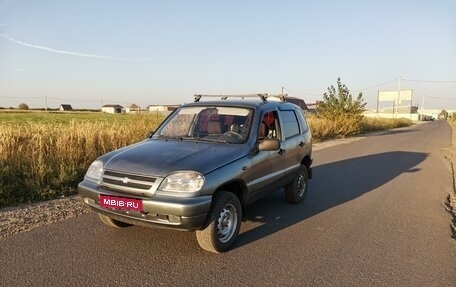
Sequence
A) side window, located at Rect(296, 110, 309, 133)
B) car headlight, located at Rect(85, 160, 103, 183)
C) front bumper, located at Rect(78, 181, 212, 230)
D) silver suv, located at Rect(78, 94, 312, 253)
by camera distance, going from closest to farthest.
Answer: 1. front bumper, located at Rect(78, 181, 212, 230)
2. silver suv, located at Rect(78, 94, 312, 253)
3. car headlight, located at Rect(85, 160, 103, 183)
4. side window, located at Rect(296, 110, 309, 133)

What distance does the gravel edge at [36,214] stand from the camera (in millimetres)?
4977

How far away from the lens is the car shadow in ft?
18.2

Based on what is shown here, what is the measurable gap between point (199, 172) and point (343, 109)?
26333mm

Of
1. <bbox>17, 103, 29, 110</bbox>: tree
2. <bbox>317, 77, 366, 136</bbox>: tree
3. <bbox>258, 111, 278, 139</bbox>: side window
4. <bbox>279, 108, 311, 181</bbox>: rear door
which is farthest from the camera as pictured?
<bbox>17, 103, 29, 110</bbox>: tree

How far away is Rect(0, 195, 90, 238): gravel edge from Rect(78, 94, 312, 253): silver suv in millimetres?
1054

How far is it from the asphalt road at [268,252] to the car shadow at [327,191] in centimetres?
4

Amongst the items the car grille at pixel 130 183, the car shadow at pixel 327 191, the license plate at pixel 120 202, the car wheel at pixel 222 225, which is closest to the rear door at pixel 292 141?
the car shadow at pixel 327 191

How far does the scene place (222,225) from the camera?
174 inches

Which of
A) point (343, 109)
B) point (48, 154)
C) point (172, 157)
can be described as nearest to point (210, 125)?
point (172, 157)

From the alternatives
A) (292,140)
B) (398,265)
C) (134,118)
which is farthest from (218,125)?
(134,118)

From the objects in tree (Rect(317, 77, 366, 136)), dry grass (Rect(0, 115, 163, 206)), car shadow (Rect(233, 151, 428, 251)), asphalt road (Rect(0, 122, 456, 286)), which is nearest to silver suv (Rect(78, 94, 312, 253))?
asphalt road (Rect(0, 122, 456, 286))

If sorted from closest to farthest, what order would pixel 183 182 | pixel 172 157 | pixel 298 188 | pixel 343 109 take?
pixel 183 182, pixel 172 157, pixel 298 188, pixel 343 109

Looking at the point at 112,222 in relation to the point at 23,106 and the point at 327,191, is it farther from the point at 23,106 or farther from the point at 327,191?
the point at 23,106

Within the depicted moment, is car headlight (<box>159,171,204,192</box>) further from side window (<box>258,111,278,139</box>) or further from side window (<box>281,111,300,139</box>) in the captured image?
side window (<box>281,111,300,139</box>)
